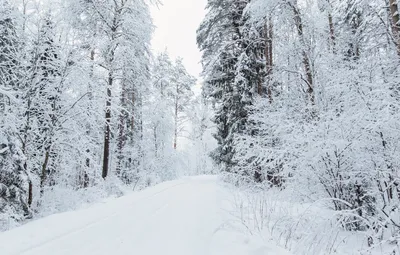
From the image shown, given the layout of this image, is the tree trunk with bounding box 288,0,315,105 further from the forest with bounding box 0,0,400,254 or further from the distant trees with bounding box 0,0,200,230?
the distant trees with bounding box 0,0,200,230

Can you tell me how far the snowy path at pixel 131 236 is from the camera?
3.57 metres

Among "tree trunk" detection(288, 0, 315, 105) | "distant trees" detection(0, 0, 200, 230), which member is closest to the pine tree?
"tree trunk" detection(288, 0, 315, 105)

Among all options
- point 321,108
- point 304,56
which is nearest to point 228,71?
point 304,56

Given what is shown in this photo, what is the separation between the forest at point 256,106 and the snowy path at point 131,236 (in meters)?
0.88

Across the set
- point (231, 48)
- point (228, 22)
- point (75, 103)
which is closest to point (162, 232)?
point (75, 103)

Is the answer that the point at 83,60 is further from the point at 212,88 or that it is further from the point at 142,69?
the point at 212,88

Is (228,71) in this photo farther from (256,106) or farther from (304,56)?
(304,56)

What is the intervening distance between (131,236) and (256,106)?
23.5 ft

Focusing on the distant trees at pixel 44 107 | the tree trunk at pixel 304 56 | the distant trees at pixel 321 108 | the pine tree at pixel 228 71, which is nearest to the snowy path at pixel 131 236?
the distant trees at pixel 321 108

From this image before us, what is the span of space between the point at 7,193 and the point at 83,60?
14.4 feet

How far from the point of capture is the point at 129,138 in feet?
65.9

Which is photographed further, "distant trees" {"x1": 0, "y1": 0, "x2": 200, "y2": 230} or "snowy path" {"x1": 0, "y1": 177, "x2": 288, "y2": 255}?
"distant trees" {"x1": 0, "y1": 0, "x2": 200, "y2": 230}

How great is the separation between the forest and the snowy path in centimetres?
88

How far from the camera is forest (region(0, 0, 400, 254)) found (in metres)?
4.56
